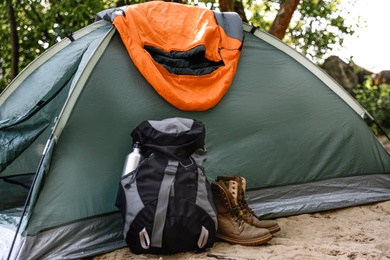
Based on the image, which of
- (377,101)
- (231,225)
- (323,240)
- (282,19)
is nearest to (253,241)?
(231,225)

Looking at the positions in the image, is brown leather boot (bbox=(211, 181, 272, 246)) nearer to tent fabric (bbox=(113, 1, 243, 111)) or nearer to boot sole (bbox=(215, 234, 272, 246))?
boot sole (bbox=(215, 234, 272, 246))

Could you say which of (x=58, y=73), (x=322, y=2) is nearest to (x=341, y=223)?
(x=58, y=73)

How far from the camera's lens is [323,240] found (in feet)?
10.4

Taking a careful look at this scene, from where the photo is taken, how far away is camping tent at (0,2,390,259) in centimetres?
295

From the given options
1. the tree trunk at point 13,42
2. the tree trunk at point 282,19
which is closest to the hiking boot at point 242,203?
the tree trunk at point 282,19

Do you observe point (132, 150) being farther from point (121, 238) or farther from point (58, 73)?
point (58, 73)

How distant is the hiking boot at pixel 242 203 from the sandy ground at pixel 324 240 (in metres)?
0.08

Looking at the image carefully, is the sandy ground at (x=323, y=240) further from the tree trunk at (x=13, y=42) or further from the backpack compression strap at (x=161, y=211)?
the tree trunk at (x=13, y=42)

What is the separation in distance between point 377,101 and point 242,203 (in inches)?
207

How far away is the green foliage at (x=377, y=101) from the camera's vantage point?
25.0 feet

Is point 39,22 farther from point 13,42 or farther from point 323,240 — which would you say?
point 323,240

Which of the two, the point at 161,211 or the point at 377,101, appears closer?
the point at 161,211

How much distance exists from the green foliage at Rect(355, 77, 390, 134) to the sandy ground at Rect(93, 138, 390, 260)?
387cm

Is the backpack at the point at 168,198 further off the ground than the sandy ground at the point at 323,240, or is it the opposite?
the backpack at the point at 168,198
